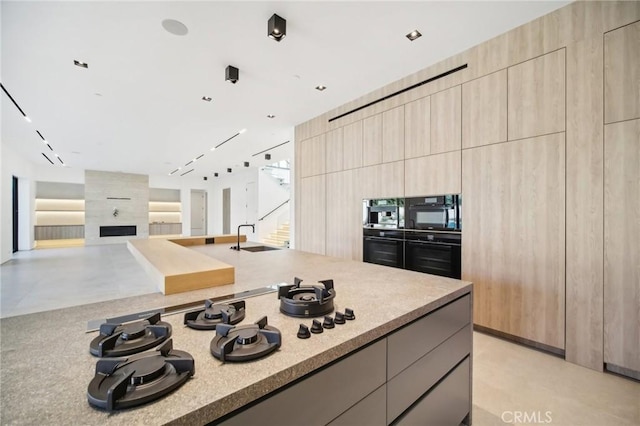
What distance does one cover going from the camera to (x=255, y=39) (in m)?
2.85

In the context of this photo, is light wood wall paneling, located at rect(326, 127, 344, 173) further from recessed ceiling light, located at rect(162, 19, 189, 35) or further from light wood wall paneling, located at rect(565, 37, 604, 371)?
light wood wall paneling, located at rect(565, 37, 604, 371)

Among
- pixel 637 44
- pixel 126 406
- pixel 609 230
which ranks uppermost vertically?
pixel 637 44

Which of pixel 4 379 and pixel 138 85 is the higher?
pixel 138 85

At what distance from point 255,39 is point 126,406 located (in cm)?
317

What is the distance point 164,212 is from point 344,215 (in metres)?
12.1

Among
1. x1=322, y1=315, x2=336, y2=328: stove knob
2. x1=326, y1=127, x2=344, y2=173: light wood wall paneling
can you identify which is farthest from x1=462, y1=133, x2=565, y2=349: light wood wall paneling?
x1=322, y1=315, x2=336, y2=328: stove knob

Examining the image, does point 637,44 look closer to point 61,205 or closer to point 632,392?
point 632,392

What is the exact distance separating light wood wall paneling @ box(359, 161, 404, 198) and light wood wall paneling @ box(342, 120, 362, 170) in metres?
0.23

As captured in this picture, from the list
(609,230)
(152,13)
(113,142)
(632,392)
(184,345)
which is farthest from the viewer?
(113,142)

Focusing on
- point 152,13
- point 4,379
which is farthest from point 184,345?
point 152,13

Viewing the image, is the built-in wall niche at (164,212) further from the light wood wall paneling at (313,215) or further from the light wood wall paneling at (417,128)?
the light wood wall paneling at (417,128)

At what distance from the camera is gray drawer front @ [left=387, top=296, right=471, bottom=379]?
1.11 meters

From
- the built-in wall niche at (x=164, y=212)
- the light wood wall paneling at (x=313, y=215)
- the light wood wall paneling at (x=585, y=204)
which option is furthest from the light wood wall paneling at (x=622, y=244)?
the built-in wall niche at (x=164, y=212)

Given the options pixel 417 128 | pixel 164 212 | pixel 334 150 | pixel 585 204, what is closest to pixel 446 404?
pixel 585 204
